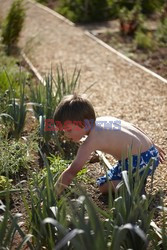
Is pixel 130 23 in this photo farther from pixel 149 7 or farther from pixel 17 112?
pixel 17 112

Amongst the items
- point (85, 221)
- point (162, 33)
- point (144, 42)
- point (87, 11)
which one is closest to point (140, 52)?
point (144, 42)

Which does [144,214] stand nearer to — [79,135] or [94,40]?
[79,135]

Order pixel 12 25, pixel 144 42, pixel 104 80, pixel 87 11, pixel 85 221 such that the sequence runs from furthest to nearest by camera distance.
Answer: pixel 87 11 → pixel 144 42 → pixel 12 25 → pixel 104 80 → pixel 85 221

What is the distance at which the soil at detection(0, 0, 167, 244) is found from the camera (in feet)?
14.8

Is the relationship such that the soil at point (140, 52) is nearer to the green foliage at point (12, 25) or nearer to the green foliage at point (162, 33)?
the green foliage at point (162, 33)

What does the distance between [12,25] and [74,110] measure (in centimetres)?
445

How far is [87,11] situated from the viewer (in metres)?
9.44

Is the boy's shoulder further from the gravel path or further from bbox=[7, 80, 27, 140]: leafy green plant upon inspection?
bbox=[7, 80, 27, 140]: leafy green plant

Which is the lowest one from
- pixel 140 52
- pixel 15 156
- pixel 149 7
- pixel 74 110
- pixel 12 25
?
pixel 149 7

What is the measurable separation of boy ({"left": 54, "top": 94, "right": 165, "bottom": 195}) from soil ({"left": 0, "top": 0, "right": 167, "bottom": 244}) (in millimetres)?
325

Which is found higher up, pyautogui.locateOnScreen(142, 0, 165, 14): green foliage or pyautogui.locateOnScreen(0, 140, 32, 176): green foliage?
pyautogui.locateOnScreen(0, 140, 32, 176): green foliage

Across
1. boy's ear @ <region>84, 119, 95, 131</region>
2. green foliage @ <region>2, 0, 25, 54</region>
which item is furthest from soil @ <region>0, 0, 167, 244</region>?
boy's ear @ <region>84, 119, 95, 131</region>

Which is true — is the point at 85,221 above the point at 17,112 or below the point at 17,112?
above

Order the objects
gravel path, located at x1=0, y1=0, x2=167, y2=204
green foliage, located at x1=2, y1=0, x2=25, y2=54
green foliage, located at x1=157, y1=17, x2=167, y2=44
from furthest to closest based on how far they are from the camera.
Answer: green foliage, located at x1=157, y1=17, x2=167, y2=44 → green foliage, located at x1=2, y1=0, x2=25, y2=54 → gravel path, located at x1=0, y1=0, x2=167, y2=204
